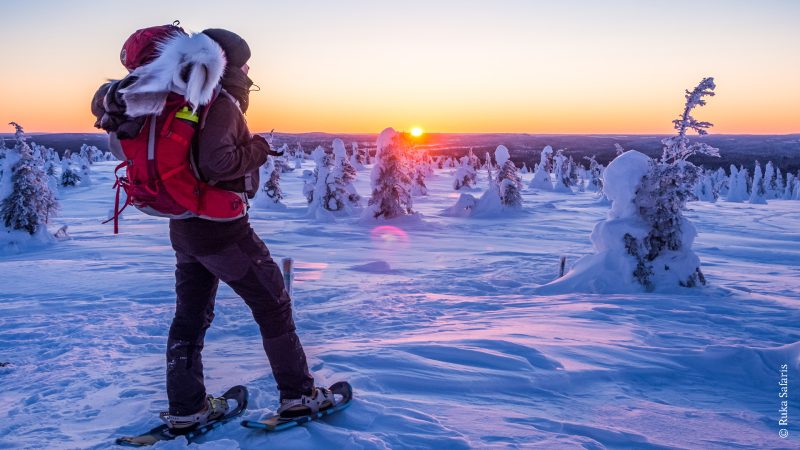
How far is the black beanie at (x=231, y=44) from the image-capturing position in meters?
2.48

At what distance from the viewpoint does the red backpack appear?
2.31m

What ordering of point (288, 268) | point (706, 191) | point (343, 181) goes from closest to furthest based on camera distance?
point (288, 268)
point (343, 181)
point (706, 191)

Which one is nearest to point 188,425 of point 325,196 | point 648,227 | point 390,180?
point 648,227

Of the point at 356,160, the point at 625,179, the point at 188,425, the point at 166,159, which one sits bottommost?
the point at 188,425

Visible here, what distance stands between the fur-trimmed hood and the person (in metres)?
0.03

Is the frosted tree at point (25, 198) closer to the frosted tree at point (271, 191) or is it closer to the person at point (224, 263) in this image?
the frosted tree at point (271, 191)

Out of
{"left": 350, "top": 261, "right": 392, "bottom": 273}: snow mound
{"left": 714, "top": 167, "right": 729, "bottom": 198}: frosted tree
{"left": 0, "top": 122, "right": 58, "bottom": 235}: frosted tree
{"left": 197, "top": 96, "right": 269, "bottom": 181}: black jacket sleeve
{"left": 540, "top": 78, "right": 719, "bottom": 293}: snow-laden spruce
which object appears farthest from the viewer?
{"left": 714, "top": 167, "right": 729, "bottom": 198}: frosted tree

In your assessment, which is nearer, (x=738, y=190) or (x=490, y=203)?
(x=490, y=203)

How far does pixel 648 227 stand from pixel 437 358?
655 cm

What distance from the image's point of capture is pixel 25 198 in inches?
607

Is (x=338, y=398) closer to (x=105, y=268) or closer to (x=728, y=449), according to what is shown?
(x=728, y=449)

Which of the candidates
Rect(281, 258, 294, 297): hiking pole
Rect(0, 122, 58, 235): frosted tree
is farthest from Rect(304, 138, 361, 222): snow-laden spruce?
Rect(281, 258, 294, 297): hiking pole

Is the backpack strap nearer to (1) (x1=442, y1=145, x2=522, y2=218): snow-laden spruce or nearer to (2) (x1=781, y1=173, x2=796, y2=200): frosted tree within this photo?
(1) (x1=442, y1=145, x2=522, y2=218): snow-laden spruce

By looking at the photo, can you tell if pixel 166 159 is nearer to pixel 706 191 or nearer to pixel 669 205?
pixel 669 205
